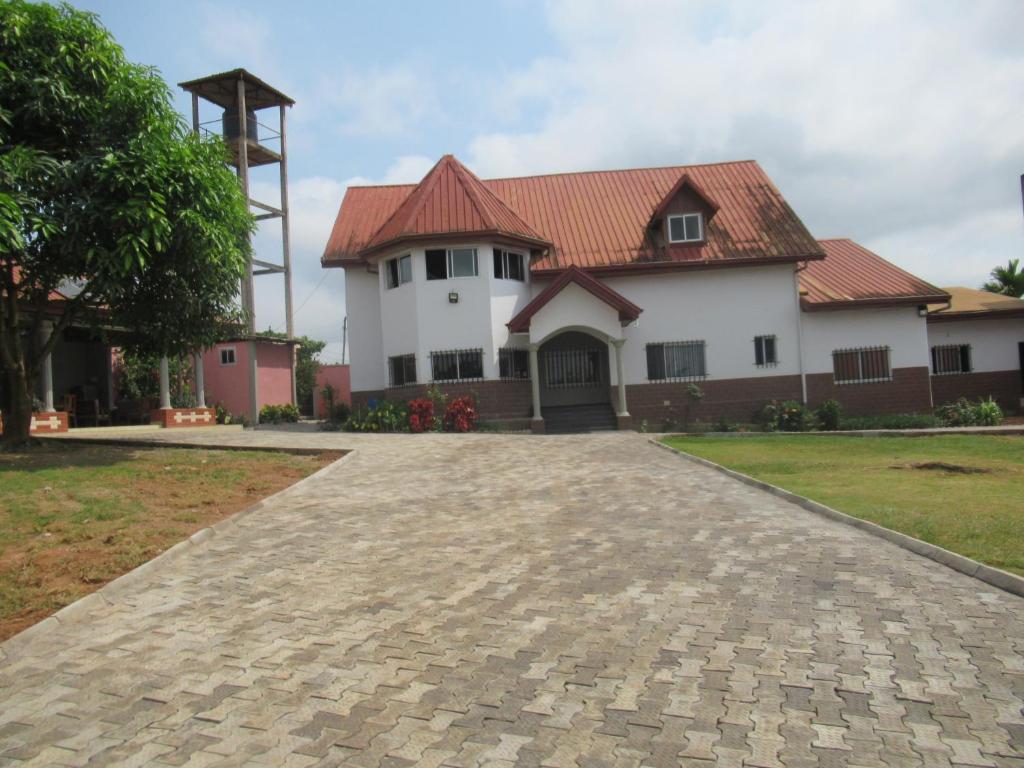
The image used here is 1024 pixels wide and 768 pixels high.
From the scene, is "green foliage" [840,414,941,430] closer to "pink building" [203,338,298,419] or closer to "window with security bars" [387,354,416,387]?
"window with security bars" [387,354,416,387]

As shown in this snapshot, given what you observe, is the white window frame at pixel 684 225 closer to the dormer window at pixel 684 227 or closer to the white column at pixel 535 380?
the dormer window at pixel 684 227

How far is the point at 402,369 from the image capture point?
2158 cm

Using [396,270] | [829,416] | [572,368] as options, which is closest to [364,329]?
[396,270]

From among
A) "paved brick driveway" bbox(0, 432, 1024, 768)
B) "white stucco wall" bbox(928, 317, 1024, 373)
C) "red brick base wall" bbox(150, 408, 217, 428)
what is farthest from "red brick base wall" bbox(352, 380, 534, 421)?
"white stucco wall" bbox(928, 317, 1024, 373)

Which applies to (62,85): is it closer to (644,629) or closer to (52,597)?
(52,597)

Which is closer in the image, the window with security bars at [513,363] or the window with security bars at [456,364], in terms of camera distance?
the window with security bars at [456,364]

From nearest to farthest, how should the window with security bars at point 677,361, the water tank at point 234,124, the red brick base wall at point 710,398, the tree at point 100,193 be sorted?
the tree at point 100,193 → the red brick base wall at point 710,398 → the window with security bars at point 677,361 → the water tank at point 234,124

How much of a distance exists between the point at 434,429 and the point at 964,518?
13.8 m

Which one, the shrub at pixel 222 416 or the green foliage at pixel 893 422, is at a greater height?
the shrub at pixel 222 416

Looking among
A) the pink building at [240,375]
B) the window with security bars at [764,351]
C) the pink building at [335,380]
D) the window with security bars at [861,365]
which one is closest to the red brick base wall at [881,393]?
the window with security bars at [861,365]

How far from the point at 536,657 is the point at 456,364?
647 inches

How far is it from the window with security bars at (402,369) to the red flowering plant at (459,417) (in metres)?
1.84

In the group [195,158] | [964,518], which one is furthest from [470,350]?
[964,518]

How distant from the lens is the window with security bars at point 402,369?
69.3ft
